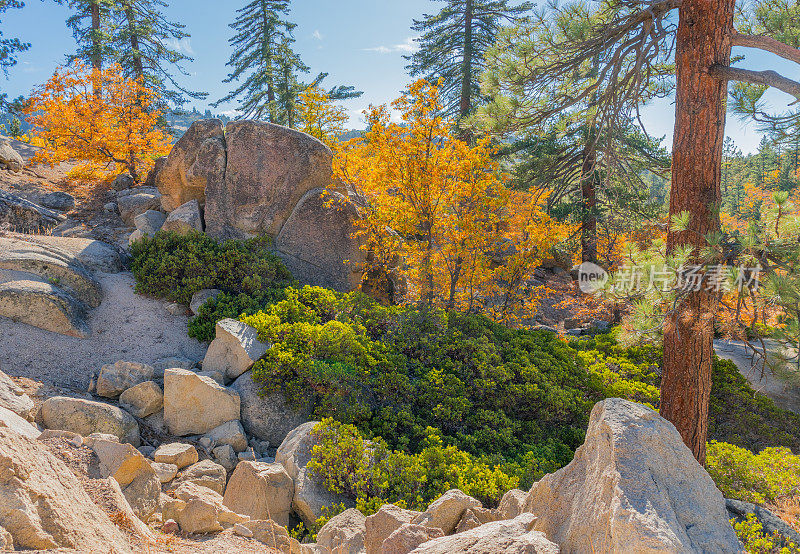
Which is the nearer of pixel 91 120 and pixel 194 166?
pixel 194 166

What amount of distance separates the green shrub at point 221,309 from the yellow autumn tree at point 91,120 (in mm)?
8080

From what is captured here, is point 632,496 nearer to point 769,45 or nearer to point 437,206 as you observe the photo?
point 769,45

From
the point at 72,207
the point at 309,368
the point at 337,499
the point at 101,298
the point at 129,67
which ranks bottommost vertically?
the point at 337,499

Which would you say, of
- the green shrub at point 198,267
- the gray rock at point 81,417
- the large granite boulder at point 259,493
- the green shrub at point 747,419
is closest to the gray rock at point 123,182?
the green shrub at point 198,267

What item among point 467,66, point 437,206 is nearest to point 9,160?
point 437,206

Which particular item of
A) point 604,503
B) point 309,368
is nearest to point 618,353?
point 309,368

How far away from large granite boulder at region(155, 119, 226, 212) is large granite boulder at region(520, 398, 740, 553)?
8.23m

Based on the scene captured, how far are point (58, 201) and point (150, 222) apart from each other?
406 centimetres

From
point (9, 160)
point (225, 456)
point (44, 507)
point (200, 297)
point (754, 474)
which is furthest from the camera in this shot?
point (9, 160)

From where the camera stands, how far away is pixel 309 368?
5027mm

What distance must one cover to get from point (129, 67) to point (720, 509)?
21927 millimetres

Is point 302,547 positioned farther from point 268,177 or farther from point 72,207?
point 72,207

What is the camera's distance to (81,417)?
4145 mm

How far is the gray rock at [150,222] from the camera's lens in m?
9.10
